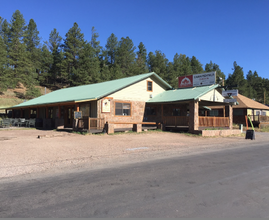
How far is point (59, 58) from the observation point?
54.6 metres

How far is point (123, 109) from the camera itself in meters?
20.4

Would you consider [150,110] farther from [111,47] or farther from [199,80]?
[111,47]

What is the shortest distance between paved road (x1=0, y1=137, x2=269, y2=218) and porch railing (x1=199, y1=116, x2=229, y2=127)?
39.8 ft

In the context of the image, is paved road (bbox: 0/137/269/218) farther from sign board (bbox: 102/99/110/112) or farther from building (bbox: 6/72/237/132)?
sign board (bbox: 102/99/110/112)

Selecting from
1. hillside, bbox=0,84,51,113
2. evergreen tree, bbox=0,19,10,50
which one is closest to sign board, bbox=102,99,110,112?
hillside, bbox=0,84,51,113

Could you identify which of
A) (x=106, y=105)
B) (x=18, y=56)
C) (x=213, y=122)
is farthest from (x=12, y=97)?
(x=213, y=122)

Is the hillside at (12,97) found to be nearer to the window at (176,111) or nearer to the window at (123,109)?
the window at (123,109)

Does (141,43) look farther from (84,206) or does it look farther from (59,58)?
(84,206)

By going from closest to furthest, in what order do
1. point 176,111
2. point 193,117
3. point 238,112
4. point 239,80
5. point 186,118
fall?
point 193,117
point 186,118
point 176,111
point 238,112
point 239,80

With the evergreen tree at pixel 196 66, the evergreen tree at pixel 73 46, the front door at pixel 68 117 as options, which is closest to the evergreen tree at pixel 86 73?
the evergreen tree at pixel 73 46

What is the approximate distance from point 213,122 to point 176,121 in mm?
3272

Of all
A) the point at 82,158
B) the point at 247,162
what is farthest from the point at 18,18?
the point at 247,162

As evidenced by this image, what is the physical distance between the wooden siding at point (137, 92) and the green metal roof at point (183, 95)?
2.02 ft

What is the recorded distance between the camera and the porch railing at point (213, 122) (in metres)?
19.2
